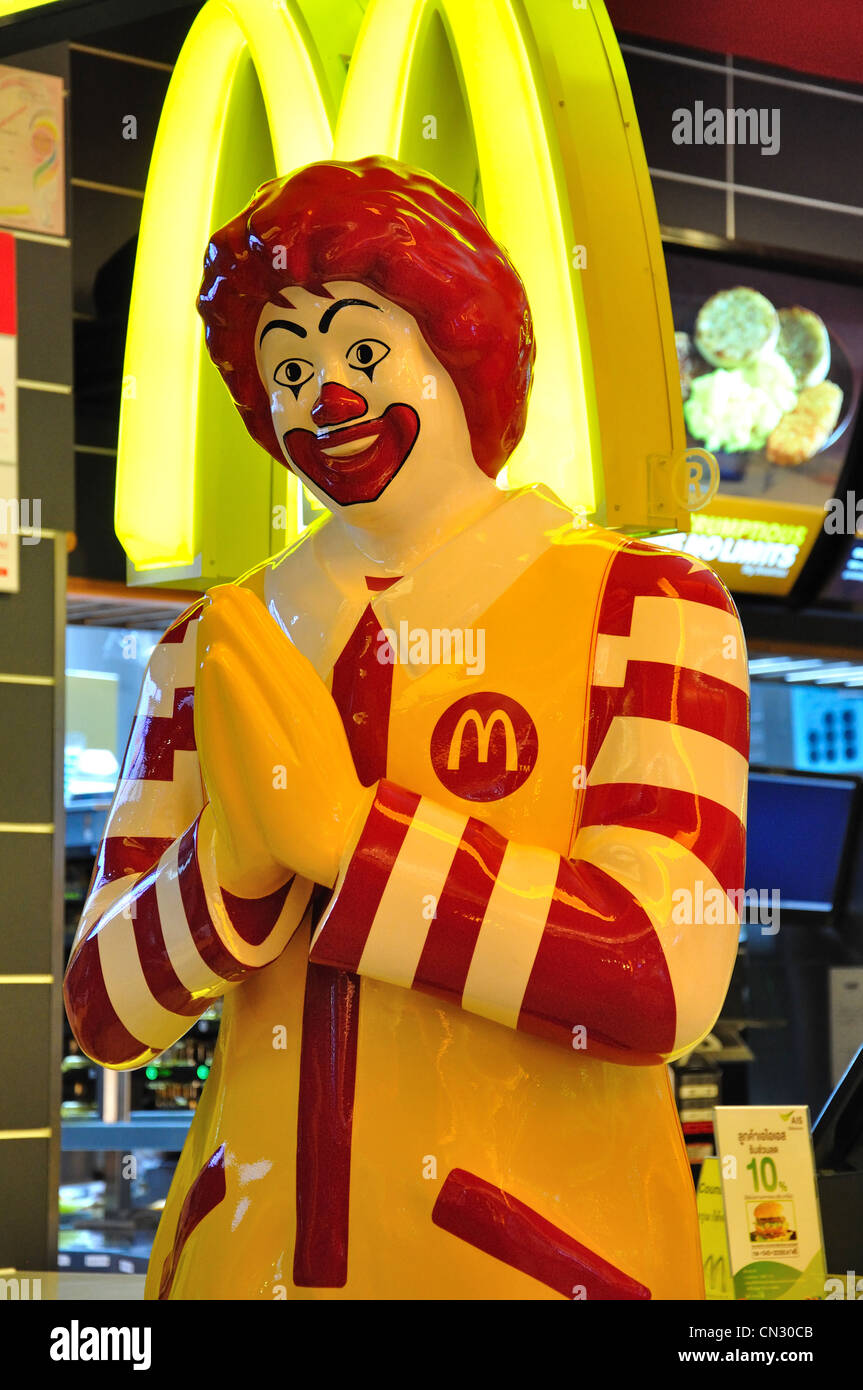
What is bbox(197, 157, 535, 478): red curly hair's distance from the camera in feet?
5.05

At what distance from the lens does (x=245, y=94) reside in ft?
8.83

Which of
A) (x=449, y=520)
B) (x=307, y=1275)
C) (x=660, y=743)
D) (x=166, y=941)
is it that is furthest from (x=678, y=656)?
(x=307, y=1275)

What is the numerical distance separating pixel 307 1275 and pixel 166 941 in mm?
329

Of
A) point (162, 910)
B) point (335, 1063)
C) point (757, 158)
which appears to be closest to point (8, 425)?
point (162, 910)

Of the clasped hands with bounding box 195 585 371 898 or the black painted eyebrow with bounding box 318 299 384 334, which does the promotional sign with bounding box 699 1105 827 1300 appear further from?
the black painted eyebrow with bounding box 318 299 384 334

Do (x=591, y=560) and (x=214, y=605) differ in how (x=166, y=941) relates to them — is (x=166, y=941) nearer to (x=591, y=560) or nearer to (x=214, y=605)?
(x=214, y=605)

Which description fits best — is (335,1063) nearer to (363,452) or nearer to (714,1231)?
(363,452)

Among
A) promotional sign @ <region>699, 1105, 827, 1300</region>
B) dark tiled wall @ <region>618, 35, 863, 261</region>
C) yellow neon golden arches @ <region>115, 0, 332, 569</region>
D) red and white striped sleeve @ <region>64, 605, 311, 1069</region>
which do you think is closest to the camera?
red and white striped sleeve @ <region>64, 605, 311, 1069</region>

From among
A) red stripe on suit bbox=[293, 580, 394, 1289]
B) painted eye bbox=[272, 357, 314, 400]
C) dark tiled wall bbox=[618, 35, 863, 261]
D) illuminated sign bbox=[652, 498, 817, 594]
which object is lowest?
red stripe on suit bbox=[293, 580, 394, 1289]

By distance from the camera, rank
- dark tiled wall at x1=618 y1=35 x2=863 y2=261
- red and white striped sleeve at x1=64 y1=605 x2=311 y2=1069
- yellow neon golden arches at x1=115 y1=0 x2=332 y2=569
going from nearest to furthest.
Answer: red and white striped sleeve at x1=64 y1=605 x2=311 y2=1069 < yellow neon golden arches at x1=115 y1=0 x2=332 y2=569 < dark tiled wall at x1=618 y1=35 x2=863 y2=261

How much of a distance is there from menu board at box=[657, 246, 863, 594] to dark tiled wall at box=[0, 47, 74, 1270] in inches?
88.5

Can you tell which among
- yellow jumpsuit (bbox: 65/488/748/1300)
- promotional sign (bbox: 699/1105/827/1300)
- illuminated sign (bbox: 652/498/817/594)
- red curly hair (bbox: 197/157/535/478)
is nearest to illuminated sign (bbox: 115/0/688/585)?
red curly hair (bbox: 197/157/535/478)

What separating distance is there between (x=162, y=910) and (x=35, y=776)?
2448 mm
